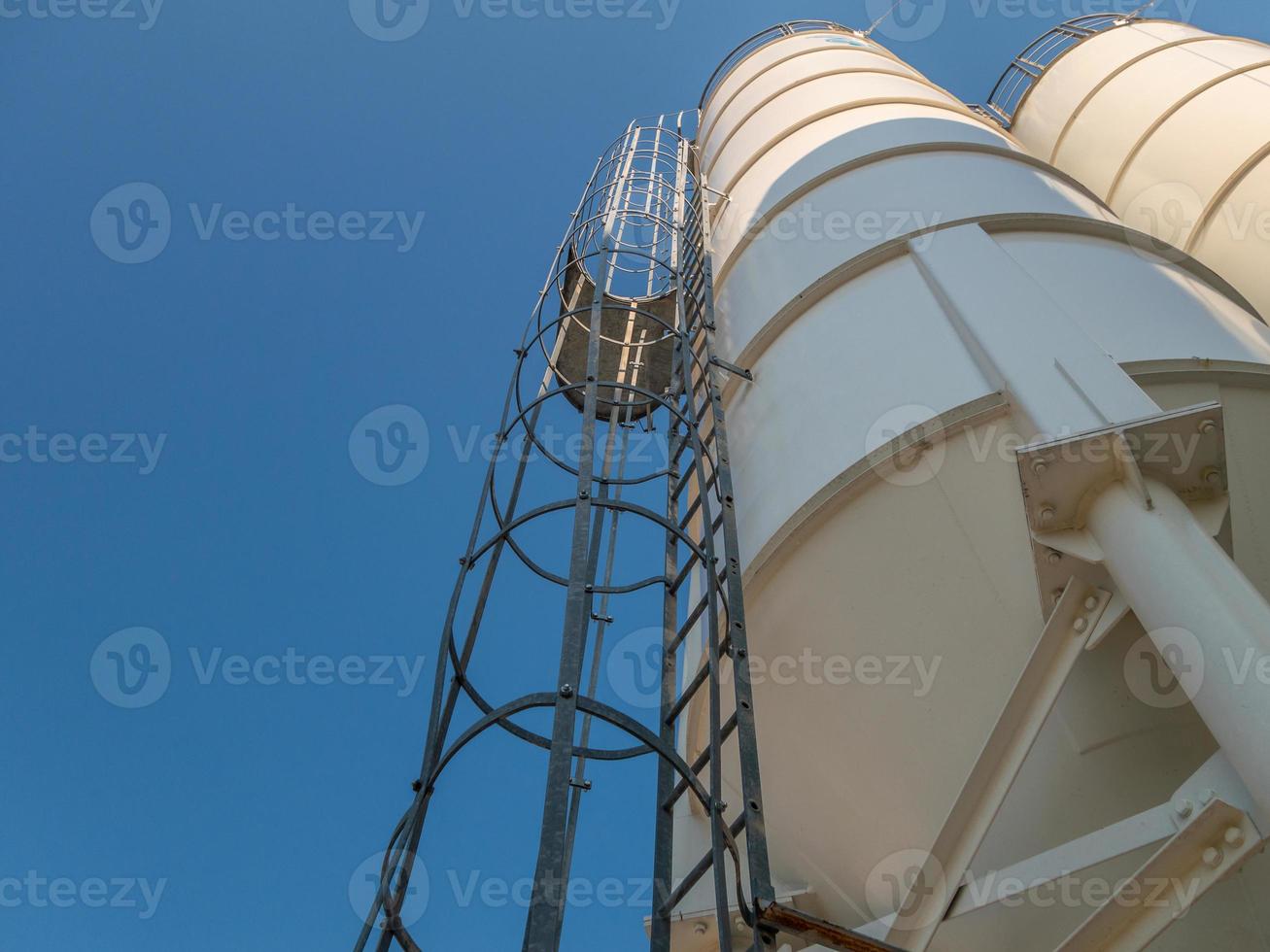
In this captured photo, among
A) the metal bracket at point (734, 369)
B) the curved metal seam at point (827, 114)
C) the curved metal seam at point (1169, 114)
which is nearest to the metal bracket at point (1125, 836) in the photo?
the metal bracket at point (734, 369)

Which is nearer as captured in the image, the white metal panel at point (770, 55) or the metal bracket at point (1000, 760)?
the metal bracket at point (1000, 760)

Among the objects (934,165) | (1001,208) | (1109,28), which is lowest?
(1001,208)

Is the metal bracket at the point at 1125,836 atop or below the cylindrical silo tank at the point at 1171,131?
below

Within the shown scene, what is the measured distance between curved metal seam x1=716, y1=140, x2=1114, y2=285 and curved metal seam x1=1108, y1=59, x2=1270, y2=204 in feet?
12.7

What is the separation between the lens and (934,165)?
6160mm

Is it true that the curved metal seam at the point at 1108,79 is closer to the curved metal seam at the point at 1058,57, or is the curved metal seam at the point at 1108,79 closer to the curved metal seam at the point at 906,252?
the curved metal seam at the point at 1058,57

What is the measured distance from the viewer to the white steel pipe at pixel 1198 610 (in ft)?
8.61

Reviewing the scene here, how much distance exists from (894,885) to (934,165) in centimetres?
415

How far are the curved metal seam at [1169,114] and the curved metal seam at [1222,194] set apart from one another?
1458mm

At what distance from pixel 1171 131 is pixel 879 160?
4985mm

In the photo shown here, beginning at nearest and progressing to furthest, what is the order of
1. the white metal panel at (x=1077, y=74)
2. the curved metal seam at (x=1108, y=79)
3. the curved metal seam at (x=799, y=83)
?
the curved metal seam at (x=799, y=83) < the curved metal seam at (x=1108, y=79) < the white metal panel at (x=1077, y=74)

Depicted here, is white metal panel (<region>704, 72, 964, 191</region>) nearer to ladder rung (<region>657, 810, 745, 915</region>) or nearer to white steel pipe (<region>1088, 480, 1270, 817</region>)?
white steel pipe (<region>1088, 480, 1270, 817</region>)

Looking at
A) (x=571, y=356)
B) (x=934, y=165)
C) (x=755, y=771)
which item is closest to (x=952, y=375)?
(x=755, y=771)

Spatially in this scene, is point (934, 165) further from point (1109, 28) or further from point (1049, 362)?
point (1109, 28)
